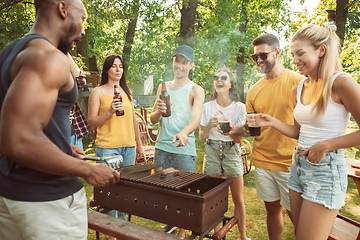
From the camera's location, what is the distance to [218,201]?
2.07 meters

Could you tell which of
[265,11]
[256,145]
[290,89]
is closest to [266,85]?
[290,89]

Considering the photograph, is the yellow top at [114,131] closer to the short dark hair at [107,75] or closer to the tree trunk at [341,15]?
the short dark hair at [107,75]

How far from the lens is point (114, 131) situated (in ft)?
10.6

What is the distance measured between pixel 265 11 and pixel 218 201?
16.3m

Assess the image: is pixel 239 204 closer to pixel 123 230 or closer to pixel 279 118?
pixel 279 118

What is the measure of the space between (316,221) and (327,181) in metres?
0.32

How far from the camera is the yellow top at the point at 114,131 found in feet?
10.5

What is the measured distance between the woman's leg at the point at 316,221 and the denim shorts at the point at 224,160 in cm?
152

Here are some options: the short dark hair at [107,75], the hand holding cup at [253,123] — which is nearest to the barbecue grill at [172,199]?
the hand holding cup at [253,123]

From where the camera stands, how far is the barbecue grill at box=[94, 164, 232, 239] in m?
1.83

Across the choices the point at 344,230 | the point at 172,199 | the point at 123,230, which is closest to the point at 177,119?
the point at 172,199

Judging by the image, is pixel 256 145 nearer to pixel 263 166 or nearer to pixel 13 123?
pixel 263 166

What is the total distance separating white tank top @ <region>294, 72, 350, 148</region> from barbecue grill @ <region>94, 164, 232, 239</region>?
2.72 ft

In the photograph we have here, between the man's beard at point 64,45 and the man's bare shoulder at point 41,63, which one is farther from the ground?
the man's beard at point 64,45
